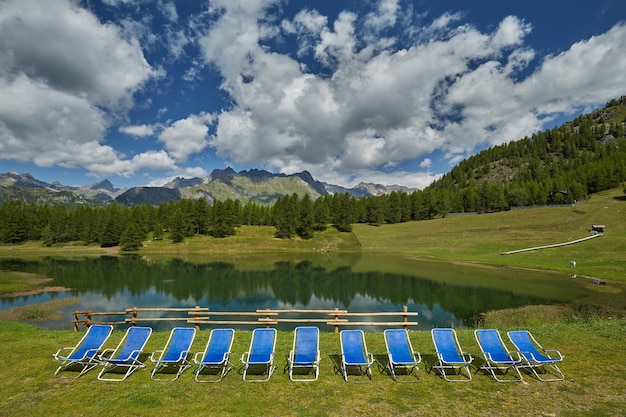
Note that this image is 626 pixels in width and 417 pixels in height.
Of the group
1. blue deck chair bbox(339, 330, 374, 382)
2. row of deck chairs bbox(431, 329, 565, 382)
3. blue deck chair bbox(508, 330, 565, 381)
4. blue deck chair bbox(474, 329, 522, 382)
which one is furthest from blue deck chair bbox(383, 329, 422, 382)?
blue deck chair bbox(508, 330, 565, 381)

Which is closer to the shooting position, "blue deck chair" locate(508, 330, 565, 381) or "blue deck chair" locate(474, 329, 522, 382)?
"blue deck chair" locate(508, 330, 565, 381)

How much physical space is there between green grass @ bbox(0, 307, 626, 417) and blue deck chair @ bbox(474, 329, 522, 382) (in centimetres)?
41

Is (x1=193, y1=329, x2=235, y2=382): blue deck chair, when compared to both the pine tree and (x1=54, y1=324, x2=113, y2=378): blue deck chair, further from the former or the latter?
the pine tree

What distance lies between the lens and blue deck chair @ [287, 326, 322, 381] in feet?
38.0

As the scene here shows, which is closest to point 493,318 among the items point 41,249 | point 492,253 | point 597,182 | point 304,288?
point 304,288

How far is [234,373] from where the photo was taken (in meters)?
12.3

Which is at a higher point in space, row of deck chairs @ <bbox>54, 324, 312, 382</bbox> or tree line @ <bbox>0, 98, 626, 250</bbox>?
tree line @ <bbox>0, 98, 626, 250</bbox>

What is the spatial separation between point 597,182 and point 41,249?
19956 centimetres

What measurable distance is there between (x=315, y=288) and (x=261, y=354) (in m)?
32.5

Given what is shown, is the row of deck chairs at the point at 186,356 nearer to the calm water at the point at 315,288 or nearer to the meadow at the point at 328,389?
the meadow at the point at 328,389

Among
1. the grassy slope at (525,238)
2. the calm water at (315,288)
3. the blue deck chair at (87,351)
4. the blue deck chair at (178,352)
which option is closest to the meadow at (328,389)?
the blue deck chair at (178,352)

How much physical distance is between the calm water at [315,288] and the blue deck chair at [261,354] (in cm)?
1290

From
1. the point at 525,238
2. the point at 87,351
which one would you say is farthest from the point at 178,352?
the point at 525,238

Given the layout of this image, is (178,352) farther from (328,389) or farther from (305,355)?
(328,389)
